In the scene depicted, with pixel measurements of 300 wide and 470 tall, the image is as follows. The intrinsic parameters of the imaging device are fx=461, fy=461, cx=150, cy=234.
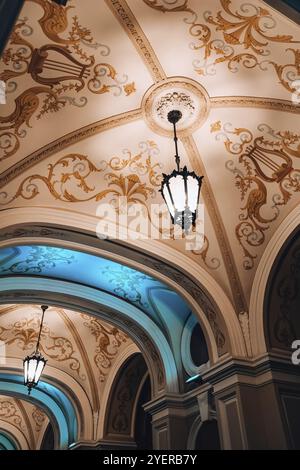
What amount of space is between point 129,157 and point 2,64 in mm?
1873

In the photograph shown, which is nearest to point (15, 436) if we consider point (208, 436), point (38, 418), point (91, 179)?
point (38, 418)

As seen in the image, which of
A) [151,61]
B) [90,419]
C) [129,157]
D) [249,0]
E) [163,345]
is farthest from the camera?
[90,419]

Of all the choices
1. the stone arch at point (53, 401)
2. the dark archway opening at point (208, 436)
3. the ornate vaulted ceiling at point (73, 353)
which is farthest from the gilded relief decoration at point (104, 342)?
the dark archway opening at point (208, 436)

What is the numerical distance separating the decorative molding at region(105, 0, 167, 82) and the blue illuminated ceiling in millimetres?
2745

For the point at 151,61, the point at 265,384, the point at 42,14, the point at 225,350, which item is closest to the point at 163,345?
the point at 225,350

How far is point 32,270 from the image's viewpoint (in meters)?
7.20

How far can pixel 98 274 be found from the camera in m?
7.31

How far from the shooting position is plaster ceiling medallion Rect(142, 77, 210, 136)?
206 inches

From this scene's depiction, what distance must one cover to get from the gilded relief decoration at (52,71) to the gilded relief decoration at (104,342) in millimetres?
5176

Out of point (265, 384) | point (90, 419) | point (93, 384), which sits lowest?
point (265, 384)

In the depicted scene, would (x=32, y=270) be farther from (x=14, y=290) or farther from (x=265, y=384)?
(x=265, y=384)

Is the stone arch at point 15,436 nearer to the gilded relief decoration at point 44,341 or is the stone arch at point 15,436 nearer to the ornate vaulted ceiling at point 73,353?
the ornate vaulted ceiling at point 73,353

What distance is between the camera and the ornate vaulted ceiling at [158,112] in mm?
4656

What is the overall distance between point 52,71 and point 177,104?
1451 millimetres
